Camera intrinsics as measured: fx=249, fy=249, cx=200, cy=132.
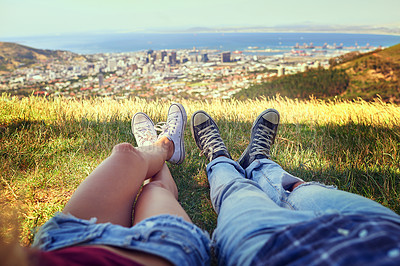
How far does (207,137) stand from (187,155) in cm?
24

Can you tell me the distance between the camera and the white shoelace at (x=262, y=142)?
1.94m

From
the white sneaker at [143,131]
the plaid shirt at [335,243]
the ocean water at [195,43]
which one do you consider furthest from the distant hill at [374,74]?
the ocean water at [195,43]

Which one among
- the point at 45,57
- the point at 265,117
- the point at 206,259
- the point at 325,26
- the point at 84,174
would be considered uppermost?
the point at 325,26

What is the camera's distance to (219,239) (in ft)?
2.80

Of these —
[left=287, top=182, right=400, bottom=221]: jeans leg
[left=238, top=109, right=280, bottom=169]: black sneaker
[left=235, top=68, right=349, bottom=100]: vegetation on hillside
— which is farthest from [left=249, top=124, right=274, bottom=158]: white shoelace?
[left=235, top=68, right=349, bottom=100]: vegetation on hillside

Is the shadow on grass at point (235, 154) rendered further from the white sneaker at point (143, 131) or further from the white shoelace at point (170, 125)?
the white shoelace at point (170, 125)

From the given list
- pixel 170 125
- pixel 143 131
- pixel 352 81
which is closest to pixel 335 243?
pixel 170 125

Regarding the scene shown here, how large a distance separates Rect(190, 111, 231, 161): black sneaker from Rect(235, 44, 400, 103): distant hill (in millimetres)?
15852

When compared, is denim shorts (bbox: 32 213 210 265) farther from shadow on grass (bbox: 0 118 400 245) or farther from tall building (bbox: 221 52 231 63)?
tall building (bbox: 221 52 231 63)

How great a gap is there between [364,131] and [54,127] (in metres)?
3.03

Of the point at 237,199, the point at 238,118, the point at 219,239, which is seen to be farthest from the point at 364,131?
the point at 219,239

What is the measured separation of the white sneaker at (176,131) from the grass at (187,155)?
91mm

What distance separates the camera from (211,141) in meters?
2.13

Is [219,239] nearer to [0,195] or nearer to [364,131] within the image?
[0,195]
